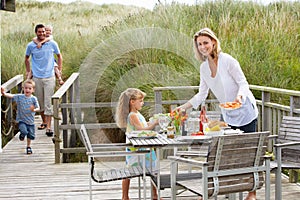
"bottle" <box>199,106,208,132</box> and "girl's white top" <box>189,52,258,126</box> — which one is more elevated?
"girl's white top" <box>189,52,258,126</box>

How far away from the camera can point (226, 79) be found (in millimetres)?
5027

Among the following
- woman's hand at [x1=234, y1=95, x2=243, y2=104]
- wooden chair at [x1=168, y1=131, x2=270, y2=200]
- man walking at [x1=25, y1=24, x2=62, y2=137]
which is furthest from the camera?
man walking at [x1=25, y1=24, x2=62, y2=137]

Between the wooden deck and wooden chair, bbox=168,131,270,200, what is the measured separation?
5.00 ft

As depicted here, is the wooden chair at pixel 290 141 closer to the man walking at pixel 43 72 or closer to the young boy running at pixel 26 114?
the young boy running at pixel 26 114

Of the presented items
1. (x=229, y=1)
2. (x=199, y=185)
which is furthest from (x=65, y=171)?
(x=229, y=1)

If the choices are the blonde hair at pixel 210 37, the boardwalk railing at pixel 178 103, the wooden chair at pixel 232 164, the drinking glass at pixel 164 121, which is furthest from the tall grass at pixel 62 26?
the wooden chair at pixel 232 164

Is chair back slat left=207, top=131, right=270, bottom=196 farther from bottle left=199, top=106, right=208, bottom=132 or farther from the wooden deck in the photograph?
the wooden deck

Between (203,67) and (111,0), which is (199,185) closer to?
(203,67)

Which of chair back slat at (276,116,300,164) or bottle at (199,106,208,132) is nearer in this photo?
bottle at (199,106,208,132)

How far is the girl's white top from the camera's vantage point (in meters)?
4.98

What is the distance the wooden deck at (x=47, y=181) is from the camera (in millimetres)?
5902

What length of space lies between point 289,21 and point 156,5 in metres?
2.83

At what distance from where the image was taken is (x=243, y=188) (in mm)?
4121

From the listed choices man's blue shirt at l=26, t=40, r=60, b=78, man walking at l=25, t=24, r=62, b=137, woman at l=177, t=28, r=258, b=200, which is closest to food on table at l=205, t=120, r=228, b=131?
woman at l=177, t=28, r=258, b=200
